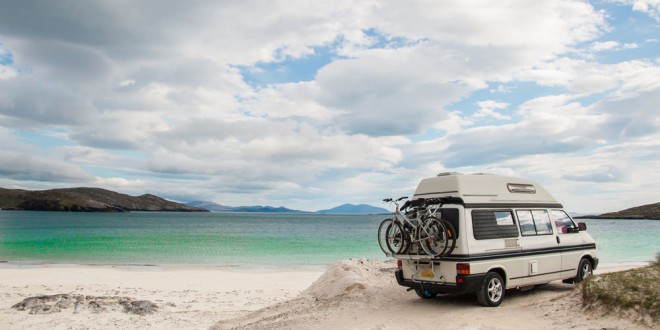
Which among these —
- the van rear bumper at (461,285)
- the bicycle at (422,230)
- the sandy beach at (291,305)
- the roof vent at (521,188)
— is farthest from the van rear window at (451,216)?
the roof vent at (521,188)

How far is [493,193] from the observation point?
1002 centimetres

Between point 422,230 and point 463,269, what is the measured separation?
1069mm

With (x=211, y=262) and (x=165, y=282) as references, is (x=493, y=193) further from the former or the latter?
(x=211, y=262)

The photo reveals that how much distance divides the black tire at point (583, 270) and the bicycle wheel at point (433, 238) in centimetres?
433

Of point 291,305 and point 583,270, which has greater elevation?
point 583,270

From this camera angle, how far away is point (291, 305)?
12.0 meters

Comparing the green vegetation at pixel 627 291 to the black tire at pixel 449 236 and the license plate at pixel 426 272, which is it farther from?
the license plate at pixel 426 272

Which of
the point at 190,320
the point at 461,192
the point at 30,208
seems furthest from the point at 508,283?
the point at 30,208

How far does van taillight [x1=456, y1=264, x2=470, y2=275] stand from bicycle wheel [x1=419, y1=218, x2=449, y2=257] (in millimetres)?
434

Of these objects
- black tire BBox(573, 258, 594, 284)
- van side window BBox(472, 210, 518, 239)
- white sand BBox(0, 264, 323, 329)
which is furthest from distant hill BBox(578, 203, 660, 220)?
van side window BBox(472, 210, 518, 239)

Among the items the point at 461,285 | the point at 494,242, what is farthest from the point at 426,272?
the point at 494,242

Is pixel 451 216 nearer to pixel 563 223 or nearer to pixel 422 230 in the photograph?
pixel 422 230

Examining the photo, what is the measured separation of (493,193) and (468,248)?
1653 mm

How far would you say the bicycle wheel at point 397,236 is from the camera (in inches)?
377
